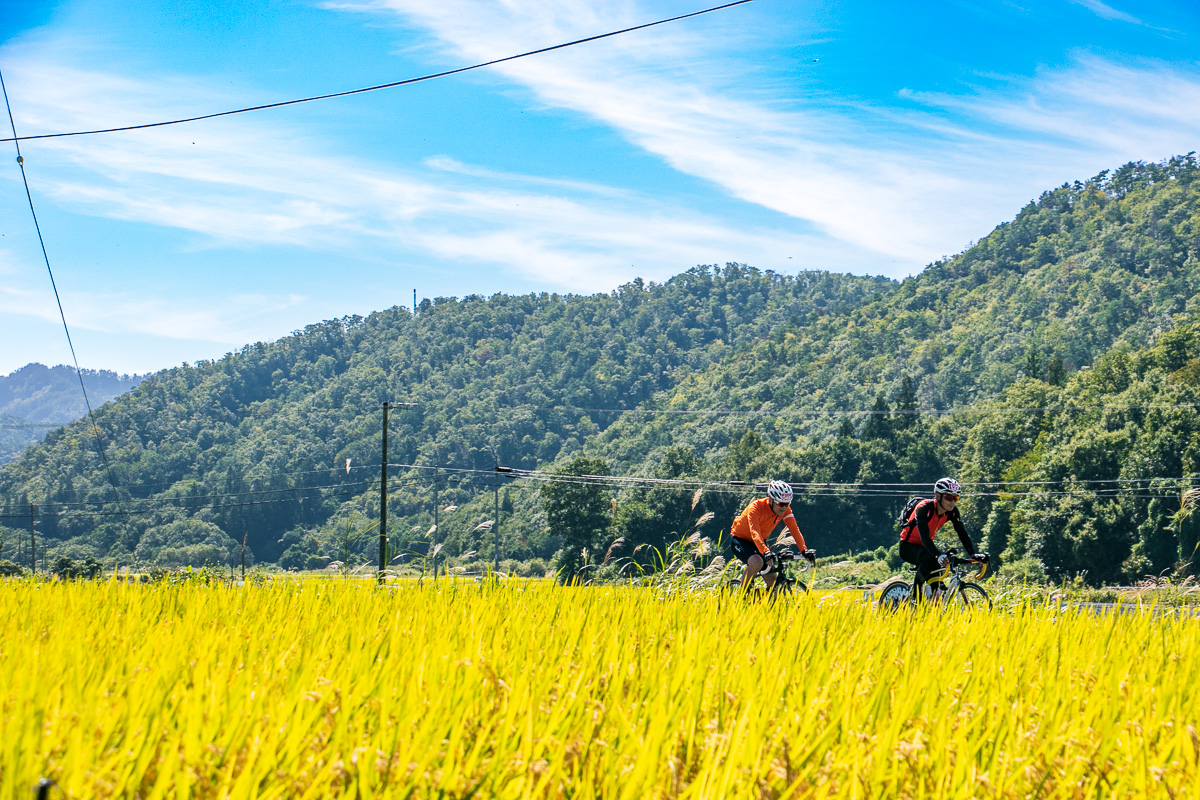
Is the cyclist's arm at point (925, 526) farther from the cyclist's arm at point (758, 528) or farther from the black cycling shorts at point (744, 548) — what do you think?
the black cycling shorts at point (744, 548)

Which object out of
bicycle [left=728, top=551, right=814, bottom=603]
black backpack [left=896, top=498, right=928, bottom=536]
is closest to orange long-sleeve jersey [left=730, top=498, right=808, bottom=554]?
bicycle [left=728, top=551, right=814, bottom=603]

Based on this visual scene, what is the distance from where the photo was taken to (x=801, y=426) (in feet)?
392

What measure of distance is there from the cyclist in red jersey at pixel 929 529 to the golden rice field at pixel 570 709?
11.4ft

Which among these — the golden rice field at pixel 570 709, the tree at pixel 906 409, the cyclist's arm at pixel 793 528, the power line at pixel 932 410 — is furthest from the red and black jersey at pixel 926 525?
the tree at pixel 906 409

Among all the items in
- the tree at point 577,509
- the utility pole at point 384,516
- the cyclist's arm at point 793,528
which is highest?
the cyclist's arm at point 793,528

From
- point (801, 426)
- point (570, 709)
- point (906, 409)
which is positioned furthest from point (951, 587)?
point (801, 426)

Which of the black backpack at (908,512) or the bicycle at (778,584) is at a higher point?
the black backpack at (908,512)

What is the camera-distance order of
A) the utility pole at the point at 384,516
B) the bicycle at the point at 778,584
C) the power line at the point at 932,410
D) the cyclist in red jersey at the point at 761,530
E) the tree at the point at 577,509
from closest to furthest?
the bicycle at the point at 778,584, the cyclist in red jersey at the point at 761,530, the utility pole at the point at 384,516, the power line at the point at 932,410, the tree at the point at 577,509

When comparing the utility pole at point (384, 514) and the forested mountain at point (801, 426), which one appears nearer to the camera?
the utility pole at point (384, 514)

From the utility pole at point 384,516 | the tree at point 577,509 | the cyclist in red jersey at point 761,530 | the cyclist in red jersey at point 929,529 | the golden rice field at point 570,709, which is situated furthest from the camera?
the tree at point 577,509

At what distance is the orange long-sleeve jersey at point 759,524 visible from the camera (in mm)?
7922

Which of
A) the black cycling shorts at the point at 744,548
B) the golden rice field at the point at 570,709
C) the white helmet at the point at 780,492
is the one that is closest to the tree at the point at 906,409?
the white helmet at the point at 780,492

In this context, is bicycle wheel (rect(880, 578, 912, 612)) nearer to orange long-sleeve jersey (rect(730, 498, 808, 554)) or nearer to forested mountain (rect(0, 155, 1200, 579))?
orange long-sleeve jersey (rect(730, 498, 808, 554))

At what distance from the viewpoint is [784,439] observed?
118 metres
